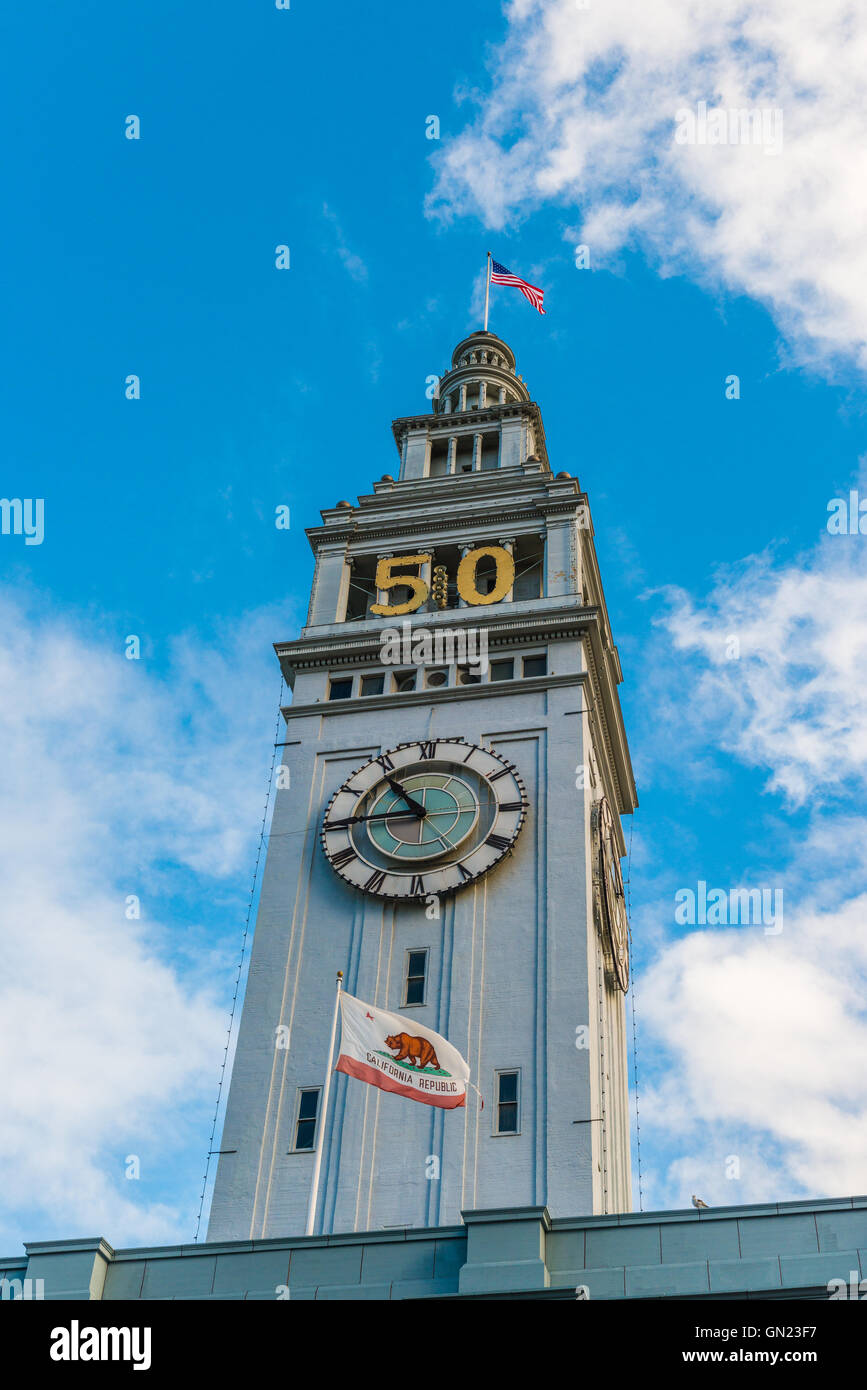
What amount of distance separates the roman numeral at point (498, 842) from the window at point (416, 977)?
4.04m

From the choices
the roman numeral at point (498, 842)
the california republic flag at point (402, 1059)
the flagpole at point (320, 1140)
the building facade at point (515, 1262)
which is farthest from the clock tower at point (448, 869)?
the california republic flag at point (402, 1059)

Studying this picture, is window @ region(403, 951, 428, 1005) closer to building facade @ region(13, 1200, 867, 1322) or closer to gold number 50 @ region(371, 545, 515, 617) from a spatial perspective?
building facade @ region(13, 1200, 867, 1322)

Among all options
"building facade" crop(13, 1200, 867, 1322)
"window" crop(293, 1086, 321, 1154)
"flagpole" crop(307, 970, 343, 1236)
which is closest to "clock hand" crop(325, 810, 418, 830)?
"window" crop(293, 1086, 321, 1154)

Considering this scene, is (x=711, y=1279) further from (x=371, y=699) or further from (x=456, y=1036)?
(x=371, y=699)

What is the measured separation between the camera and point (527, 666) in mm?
51562

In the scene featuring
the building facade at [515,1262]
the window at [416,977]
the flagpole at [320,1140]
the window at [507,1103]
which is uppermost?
the window at [416,977]

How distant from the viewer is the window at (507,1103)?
40.1 meters

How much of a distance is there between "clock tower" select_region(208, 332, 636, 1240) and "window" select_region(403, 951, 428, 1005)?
0.09 m

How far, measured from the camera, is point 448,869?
45.6 metres

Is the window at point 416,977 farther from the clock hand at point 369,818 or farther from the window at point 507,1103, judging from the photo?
the clock hand at point 369,818
